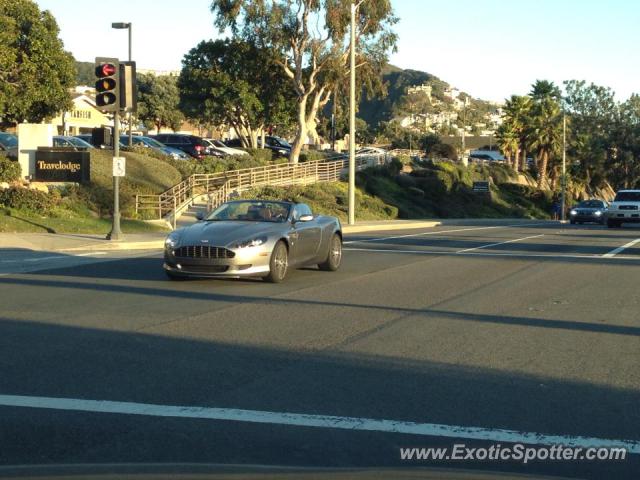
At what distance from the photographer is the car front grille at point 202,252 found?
1395 cm

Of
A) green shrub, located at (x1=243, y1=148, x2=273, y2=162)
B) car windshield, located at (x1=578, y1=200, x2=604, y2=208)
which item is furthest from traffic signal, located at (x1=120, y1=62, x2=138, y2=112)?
green shrub, located at (x1=243, y1=148, x2=273, y2=162)

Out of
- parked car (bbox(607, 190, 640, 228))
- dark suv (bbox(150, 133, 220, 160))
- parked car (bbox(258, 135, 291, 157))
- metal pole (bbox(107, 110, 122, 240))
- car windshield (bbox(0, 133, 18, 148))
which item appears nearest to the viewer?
metal pole (bbox(107, 110, 122, 240))

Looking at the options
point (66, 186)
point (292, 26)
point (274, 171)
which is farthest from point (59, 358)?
point (292, 26)

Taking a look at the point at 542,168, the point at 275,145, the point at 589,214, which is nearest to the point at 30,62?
the point at 589,214

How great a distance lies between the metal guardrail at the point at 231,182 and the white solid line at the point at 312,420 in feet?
80.2

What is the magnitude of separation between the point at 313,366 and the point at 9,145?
2788 cm

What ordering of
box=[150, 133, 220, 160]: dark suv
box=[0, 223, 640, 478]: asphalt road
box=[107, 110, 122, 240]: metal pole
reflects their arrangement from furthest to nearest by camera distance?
box=[150, 133, 220, 160]: dark suv, box=[107, 110, 122, 240]: metal pole, box=[0, 223, 640, 478]: asphalt road

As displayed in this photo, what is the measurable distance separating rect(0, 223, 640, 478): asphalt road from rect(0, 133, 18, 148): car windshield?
18.7 meters

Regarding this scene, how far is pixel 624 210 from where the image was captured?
1473 inches

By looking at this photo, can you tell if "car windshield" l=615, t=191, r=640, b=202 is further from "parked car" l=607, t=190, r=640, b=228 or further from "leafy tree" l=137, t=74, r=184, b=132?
"leafy tree" l=137, t=74, r=184, b=132

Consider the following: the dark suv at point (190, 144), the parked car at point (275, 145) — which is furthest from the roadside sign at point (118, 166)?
the parked car at point (275, 145)

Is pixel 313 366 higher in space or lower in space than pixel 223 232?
lower

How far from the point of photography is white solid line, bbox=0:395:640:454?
6055 millimetres

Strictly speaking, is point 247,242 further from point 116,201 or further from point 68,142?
point 68,142
